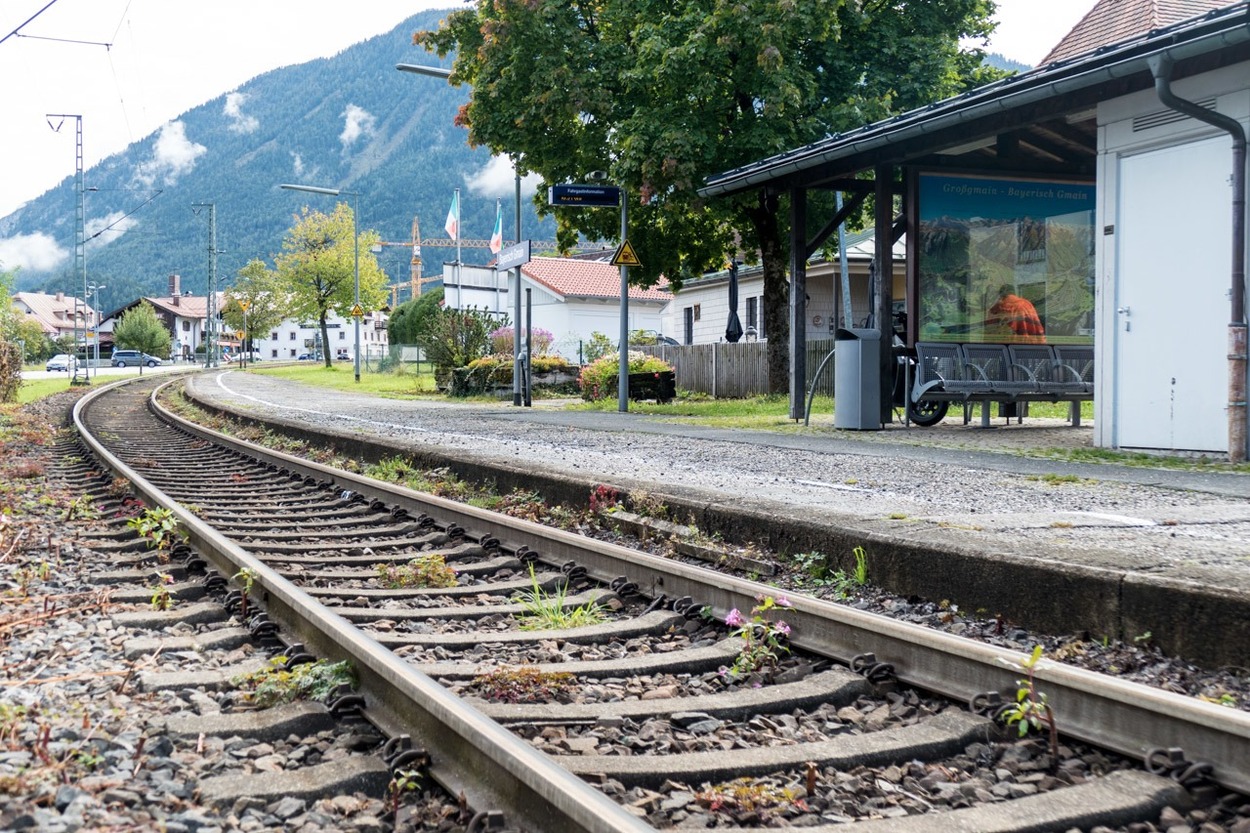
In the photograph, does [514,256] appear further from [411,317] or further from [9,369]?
[411,317]

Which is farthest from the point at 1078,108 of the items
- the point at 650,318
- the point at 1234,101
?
the point at 650,318

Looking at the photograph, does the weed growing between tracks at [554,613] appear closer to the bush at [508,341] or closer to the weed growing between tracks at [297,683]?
the weed growing between tracks at [297,683]

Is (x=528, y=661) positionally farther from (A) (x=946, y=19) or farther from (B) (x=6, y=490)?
(A) (x=946, y=19)

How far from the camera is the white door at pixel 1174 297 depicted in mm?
10695

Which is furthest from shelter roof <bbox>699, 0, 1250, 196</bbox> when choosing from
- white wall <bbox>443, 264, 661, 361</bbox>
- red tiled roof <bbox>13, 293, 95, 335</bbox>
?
red tiled roof <bbox>13, 293, 95, 335</bbox>

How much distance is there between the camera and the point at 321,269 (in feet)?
266

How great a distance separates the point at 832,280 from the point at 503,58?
1786 cm

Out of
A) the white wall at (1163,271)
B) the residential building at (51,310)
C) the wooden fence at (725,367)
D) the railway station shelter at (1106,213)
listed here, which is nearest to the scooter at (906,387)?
the railway station shelter at (1106,213)

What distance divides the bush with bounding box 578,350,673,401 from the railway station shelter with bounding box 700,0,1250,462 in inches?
412

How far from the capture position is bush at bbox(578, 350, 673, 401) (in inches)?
1042

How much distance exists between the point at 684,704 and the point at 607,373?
22765 millimetres

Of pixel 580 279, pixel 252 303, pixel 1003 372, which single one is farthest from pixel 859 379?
pixel 252 303

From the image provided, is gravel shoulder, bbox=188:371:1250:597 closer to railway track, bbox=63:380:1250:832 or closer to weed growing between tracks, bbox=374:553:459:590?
railway track, bbox=63:380:1250:832

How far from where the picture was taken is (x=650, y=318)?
59.7 meters
